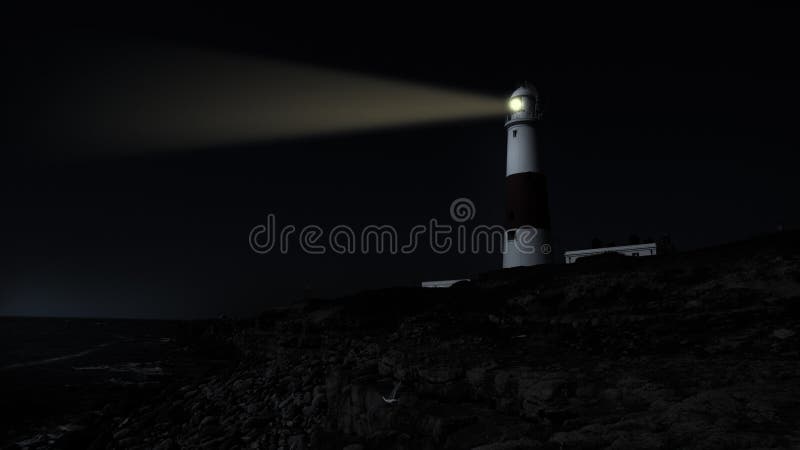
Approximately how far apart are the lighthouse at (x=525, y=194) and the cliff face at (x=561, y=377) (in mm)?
9234

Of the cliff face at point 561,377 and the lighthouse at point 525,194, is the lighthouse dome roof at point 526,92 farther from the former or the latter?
the cliff face at point 561,377

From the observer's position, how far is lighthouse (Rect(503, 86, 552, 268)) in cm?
3612

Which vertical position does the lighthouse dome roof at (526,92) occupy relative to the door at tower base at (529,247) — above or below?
above

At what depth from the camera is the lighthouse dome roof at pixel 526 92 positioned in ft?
125

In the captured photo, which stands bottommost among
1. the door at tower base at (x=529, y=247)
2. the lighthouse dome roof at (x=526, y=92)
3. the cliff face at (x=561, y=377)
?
the cliff face at (x=561, y=377)

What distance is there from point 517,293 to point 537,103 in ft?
59.8

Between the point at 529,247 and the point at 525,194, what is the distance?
12.8ft

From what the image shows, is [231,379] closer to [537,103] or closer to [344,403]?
[344,403]

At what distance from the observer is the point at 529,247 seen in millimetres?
36156

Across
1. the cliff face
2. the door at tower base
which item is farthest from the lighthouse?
the cliff face

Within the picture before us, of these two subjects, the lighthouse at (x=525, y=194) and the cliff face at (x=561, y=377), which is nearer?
the cliff face at (x=561, y=377)

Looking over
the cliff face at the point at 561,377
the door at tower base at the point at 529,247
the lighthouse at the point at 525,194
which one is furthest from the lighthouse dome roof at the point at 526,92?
the cliff face at the point at 561,377

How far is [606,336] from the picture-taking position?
14469mm

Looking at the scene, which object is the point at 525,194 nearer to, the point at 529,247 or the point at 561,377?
the point at 529,247
